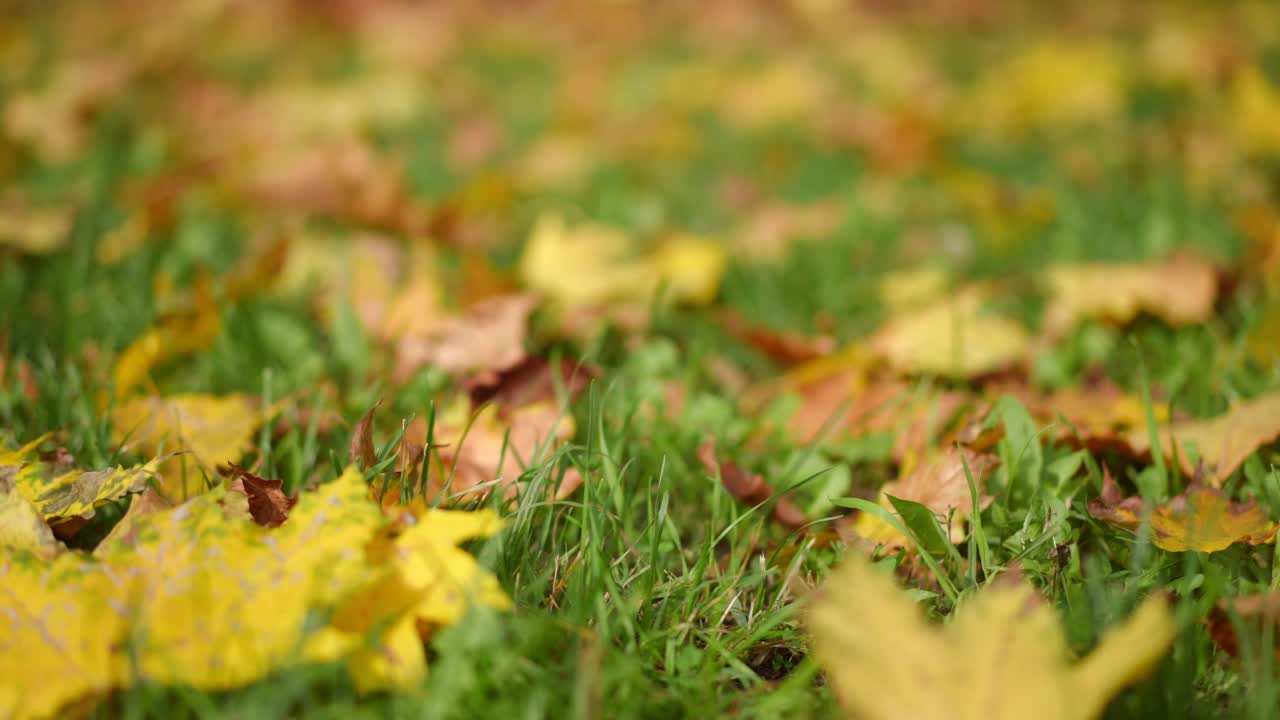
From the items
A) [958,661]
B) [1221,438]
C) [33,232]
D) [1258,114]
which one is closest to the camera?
[958,661]

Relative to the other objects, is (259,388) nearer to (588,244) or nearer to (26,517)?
(26,517)

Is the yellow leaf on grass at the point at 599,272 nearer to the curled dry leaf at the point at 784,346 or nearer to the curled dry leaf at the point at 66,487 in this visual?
the curled dry leaf at the point at 784,346

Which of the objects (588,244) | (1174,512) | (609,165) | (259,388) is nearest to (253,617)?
(259,388)

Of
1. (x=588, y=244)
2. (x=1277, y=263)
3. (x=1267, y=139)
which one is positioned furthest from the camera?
(x=1267, y=139)

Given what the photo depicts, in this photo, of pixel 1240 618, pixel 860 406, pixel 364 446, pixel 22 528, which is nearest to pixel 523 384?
pixel 364 446

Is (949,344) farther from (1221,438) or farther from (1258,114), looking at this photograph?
(1258,114)

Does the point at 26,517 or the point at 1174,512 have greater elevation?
the point at 26,517

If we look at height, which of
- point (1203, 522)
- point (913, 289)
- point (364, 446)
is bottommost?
point (913, 289)
